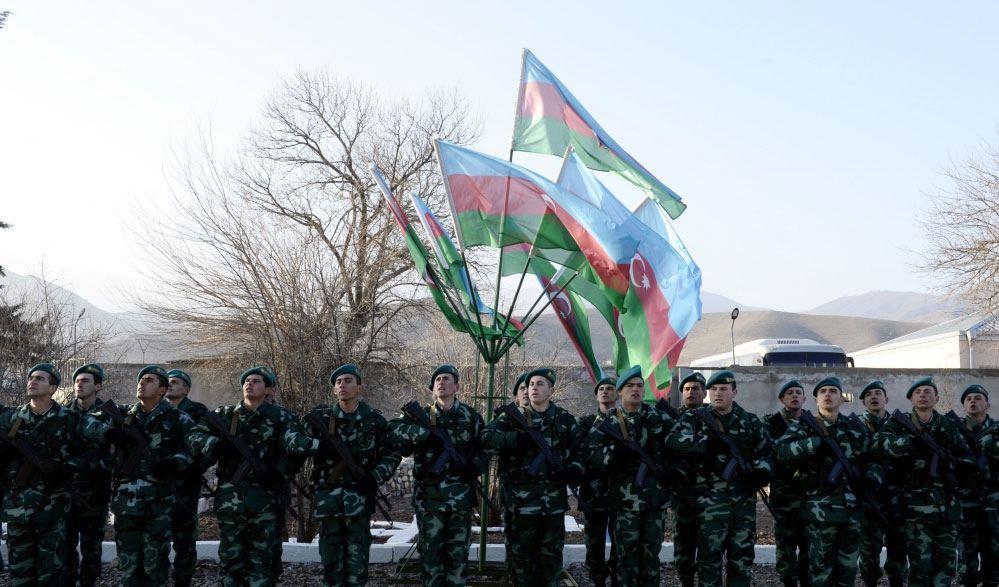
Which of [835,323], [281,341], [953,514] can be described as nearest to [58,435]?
[281,341]

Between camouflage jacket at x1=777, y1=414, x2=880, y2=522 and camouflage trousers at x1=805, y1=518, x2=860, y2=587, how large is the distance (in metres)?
0.08

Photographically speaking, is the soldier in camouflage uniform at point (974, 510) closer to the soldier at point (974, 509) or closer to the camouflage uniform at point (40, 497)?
the soldier at point (974, 509)

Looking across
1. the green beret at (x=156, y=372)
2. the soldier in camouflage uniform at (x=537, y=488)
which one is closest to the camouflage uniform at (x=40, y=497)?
the green beret at (x=156, y=372)

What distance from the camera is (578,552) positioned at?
368 inches

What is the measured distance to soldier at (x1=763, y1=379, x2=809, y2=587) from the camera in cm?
755

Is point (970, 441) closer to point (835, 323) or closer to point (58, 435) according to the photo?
A: point (58, 435)

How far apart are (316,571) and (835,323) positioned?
126 meters

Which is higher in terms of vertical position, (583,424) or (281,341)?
(281,341)

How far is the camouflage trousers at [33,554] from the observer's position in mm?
7008

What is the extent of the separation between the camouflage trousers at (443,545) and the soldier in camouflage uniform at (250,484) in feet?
3.64

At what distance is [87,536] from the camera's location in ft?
25.4

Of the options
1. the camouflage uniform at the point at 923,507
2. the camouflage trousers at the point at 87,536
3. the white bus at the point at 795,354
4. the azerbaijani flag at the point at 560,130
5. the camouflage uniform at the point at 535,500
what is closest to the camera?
→ the camouflage uniform at the point at 535,500

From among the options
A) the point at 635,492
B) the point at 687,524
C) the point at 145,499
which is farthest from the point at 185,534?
the point at 687,524

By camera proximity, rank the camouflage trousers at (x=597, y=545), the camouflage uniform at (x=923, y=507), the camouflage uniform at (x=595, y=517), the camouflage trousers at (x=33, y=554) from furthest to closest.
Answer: the camouflage trousers at (x=597, y=545) → the camouflage uniform at (x=595, y=517) → the camouflage uniform at (x=923, y=507) → the camouflage trousers at (x=33, y=554)
